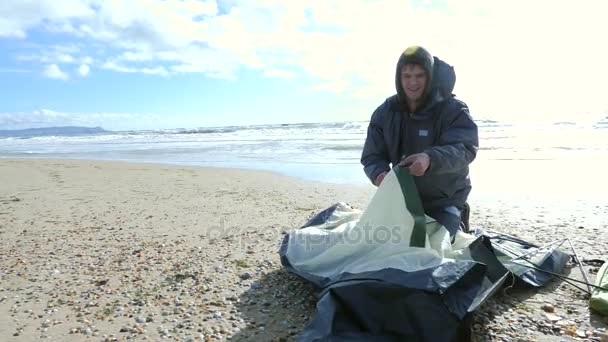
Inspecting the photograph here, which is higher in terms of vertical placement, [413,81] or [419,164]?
[413,81]

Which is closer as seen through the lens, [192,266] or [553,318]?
[553,318]

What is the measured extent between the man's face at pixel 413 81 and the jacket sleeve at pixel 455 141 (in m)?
0.30

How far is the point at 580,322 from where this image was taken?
11.1 feet

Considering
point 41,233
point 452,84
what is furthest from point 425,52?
point 41,233

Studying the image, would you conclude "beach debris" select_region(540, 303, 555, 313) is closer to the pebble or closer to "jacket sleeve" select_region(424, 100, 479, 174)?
the pebble

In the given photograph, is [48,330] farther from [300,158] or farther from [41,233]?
[300,158]

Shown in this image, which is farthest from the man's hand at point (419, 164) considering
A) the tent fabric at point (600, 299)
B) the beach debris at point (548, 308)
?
the tent fabric at point (600, 299)

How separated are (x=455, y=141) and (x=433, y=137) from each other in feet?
0.88

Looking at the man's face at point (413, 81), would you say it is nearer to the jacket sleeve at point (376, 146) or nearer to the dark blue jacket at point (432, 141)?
the dark blue jacket at point (432, 141)

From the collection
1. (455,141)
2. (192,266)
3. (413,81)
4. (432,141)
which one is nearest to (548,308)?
(455,141)

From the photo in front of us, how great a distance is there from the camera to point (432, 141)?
13.7ft

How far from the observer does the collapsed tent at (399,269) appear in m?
2.91

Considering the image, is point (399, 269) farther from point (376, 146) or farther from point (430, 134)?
point (376, 146)

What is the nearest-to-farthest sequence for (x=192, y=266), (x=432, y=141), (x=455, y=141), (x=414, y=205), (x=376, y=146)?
(x=414, y=205)
(x=455, y=141)
(x=432, y=141)
(x=376, y=146)
(x=192, y=266)
